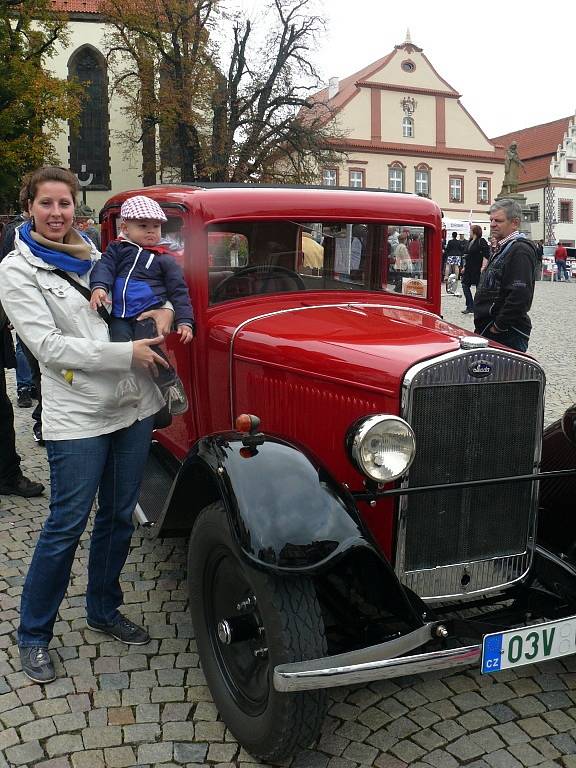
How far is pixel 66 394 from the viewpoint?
8.47 ft

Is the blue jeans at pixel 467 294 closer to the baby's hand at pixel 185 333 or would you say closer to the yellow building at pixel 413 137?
the baby's hand at pixel 185 333

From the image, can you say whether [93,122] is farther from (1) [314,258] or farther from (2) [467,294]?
(1) [314,258]

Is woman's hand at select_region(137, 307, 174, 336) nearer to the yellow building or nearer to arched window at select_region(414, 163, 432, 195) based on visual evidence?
the yellow building

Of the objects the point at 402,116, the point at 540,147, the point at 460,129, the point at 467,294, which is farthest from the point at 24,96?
the point at 540,147

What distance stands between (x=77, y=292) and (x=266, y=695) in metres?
1.53

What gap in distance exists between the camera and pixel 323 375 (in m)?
2.77

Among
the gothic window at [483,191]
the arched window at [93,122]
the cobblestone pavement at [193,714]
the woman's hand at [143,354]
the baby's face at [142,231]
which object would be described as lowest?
the cobblestone pavement at [193,714]

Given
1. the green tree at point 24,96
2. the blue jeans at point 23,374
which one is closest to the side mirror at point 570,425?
the blue jeans at point 23,374

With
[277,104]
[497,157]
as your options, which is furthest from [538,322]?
[497,157]

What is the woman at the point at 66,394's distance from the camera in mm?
2498

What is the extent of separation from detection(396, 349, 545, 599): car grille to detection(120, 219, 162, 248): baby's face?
134cm

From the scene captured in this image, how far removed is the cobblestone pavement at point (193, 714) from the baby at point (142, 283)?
3.41 ft

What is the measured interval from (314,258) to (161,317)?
1056mm

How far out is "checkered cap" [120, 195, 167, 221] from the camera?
3.03 metres
